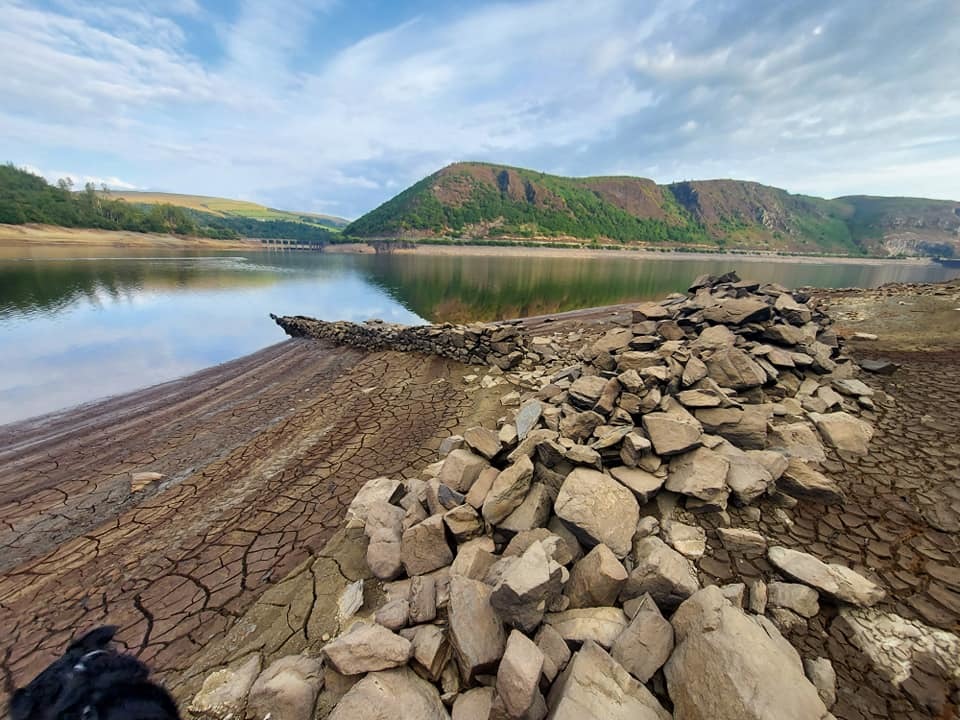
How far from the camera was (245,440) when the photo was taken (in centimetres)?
854

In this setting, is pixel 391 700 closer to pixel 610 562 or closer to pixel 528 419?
pixel 610 562

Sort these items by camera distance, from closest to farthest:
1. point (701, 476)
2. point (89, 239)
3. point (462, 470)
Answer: point (701, 476), point (462, 470), point (89, 239)

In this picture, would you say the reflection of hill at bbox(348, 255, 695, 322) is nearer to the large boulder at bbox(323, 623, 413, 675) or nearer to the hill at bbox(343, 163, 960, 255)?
the large boulder at bbox(323, 623, 413, 675)

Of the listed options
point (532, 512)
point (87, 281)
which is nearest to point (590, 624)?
point (532, 512)

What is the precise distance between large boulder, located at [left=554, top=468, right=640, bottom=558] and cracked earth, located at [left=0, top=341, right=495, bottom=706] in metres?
3.37

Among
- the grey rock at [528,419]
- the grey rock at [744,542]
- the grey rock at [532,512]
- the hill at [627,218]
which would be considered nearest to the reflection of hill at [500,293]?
the grey rock at [528,419]

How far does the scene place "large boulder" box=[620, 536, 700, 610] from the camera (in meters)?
3.03

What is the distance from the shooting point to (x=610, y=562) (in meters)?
3.17

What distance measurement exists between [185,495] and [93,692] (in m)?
3.62

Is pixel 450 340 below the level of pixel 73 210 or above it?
below

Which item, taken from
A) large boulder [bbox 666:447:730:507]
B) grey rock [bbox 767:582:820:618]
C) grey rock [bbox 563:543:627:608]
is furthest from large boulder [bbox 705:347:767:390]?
grey rock [bbox 563:543:627:608]

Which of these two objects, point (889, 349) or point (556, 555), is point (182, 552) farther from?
point (889, 349)

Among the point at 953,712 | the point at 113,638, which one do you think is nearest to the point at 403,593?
the point at 113,638

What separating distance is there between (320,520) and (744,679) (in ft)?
16.7
